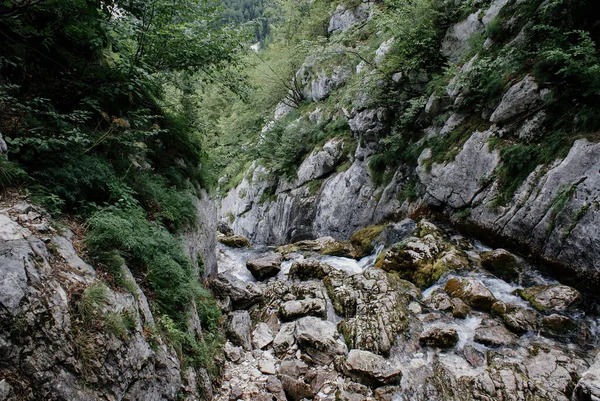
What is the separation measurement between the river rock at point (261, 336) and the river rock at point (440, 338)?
10.7 ft

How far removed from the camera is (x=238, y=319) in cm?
679

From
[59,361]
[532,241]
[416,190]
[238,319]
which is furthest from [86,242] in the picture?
[416,190]

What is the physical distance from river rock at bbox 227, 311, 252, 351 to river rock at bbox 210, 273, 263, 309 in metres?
1.02

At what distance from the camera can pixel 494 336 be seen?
20.2ft

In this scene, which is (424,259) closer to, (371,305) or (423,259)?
(423,259)

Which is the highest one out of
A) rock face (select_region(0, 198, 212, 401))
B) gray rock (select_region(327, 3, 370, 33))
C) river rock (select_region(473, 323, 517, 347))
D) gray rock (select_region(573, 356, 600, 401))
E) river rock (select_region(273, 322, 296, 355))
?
gray rock (select_region(327, 3, 370, 33))

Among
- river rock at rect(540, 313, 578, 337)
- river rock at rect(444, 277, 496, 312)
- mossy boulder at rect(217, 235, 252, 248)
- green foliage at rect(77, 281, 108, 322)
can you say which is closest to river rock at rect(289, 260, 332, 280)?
river rock at rect(444, 277, 496, 312)

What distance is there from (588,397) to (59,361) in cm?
657

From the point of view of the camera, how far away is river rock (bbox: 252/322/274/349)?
21.0 ft

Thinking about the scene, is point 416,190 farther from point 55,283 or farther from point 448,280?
point 55,283

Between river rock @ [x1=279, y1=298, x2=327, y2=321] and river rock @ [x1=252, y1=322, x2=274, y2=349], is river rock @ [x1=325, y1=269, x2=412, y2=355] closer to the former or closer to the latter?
river rock @ [x1=279, y1=298, x2=327, y2=321]

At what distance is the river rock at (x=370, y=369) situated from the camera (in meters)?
Answer: 5.36

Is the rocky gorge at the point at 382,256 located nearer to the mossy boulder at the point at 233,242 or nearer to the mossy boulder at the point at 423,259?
the mossy boulder at the point at 423,259

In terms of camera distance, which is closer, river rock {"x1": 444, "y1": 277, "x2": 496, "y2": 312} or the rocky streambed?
the rocky streambed
